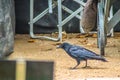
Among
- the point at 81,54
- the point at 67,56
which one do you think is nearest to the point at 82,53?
the point at 81,54

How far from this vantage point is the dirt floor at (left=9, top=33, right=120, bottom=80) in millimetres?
5209

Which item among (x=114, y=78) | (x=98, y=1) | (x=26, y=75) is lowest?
(x=114, y=78)

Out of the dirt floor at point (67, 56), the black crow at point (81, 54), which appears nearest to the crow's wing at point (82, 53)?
the black crow at point (81, 54)

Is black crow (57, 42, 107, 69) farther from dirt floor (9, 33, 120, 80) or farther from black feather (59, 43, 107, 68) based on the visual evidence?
dirt floor (9, 33, 120, 80)

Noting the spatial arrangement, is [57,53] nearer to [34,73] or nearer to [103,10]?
[103,10]

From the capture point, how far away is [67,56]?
Answer: 22.5 feet

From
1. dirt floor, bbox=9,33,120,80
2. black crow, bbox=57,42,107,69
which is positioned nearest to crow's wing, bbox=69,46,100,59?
black crow, bbox=57,42,107,69

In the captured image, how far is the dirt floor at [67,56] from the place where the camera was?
5209mm

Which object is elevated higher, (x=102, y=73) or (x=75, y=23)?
(x=75, y=23)

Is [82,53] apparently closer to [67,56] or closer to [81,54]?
[81,54]

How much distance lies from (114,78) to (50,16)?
5093 mm

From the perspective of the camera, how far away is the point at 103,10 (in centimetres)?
689

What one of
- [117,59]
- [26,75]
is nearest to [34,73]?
[26,75]

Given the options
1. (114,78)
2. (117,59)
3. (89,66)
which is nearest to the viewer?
(114,78)
